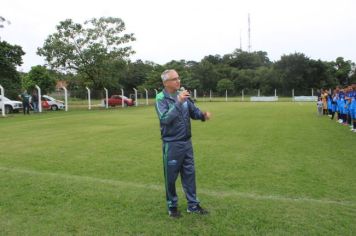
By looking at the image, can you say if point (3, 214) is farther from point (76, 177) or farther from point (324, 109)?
point (324, 109)

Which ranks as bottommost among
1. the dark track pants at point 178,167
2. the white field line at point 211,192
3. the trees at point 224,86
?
the white field line at point 211,192

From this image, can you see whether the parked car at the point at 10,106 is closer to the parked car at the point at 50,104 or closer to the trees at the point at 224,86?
the parked car at the point at 50,104

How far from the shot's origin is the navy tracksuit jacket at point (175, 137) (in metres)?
4.99

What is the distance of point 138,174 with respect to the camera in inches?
305

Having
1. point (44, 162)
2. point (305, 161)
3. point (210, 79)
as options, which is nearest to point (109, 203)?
point (44, 162)

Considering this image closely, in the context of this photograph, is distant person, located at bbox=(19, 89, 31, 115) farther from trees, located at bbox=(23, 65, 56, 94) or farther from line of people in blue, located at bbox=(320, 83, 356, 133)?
trees, located at bbox=(23, 65, 56, 94)

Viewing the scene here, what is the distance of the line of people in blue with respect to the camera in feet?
49.4

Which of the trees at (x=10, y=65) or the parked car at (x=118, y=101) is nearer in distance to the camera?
Answer: the trees at (x=10, y=65)

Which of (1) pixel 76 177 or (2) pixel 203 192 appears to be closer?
(2) pixel 203 192

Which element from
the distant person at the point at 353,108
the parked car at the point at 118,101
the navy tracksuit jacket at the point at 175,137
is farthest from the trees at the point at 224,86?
the navy tracksuit jacket at the point at 175,137

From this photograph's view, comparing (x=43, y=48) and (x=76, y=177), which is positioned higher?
(x=43, y=48)

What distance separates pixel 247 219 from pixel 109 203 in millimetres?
1970

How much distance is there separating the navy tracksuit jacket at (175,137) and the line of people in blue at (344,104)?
11058 mm

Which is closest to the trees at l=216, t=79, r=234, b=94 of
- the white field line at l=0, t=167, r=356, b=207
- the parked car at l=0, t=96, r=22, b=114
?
the parked car at l=0, t=96, r=22, b=114
